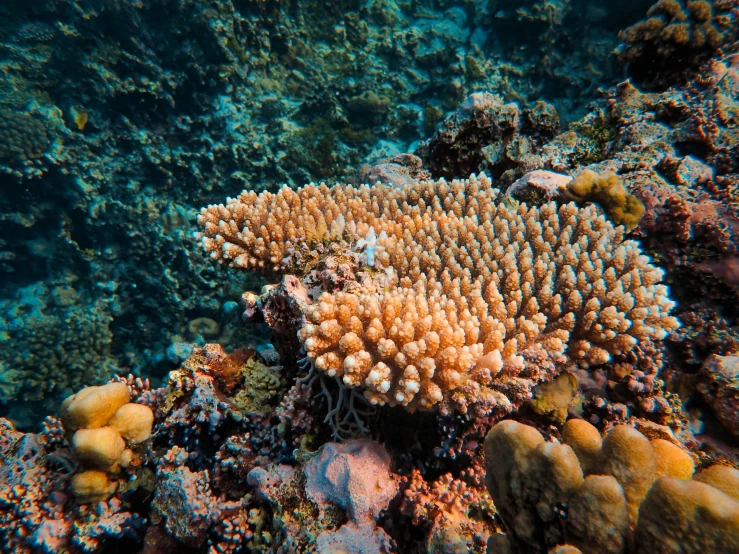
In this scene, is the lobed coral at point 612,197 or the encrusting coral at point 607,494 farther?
the lobed coral at point 612,197

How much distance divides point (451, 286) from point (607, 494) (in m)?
2.01

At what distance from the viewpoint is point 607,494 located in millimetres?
1446

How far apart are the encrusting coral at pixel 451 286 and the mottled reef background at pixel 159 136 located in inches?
205

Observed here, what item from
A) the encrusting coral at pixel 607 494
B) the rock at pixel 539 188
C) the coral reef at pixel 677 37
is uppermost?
the coral reef at pixel 677 37

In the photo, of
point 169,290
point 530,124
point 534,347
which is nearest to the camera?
point 534,347

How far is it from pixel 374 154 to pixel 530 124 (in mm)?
5922

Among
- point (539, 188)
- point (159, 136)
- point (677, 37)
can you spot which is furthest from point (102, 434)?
point (159, 136)

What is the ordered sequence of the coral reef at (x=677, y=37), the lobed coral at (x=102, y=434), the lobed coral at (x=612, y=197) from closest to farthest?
the lobed coral at (x=102, y=434), the lobed coral at (x=612, y=197), the coral reef at (x=677, y=37)

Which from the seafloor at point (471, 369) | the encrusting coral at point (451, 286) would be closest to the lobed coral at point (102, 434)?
the seafloor at point (471, 369)

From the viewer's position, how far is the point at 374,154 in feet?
37.8

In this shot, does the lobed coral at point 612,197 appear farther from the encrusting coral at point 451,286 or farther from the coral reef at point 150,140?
the coral reef at point 150,140

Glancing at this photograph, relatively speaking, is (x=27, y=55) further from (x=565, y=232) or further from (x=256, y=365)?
(x=565, y=232)

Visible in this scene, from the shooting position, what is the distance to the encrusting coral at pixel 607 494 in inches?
49.8

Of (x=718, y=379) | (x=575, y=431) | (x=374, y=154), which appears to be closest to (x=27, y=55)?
(x=374, y=154)
